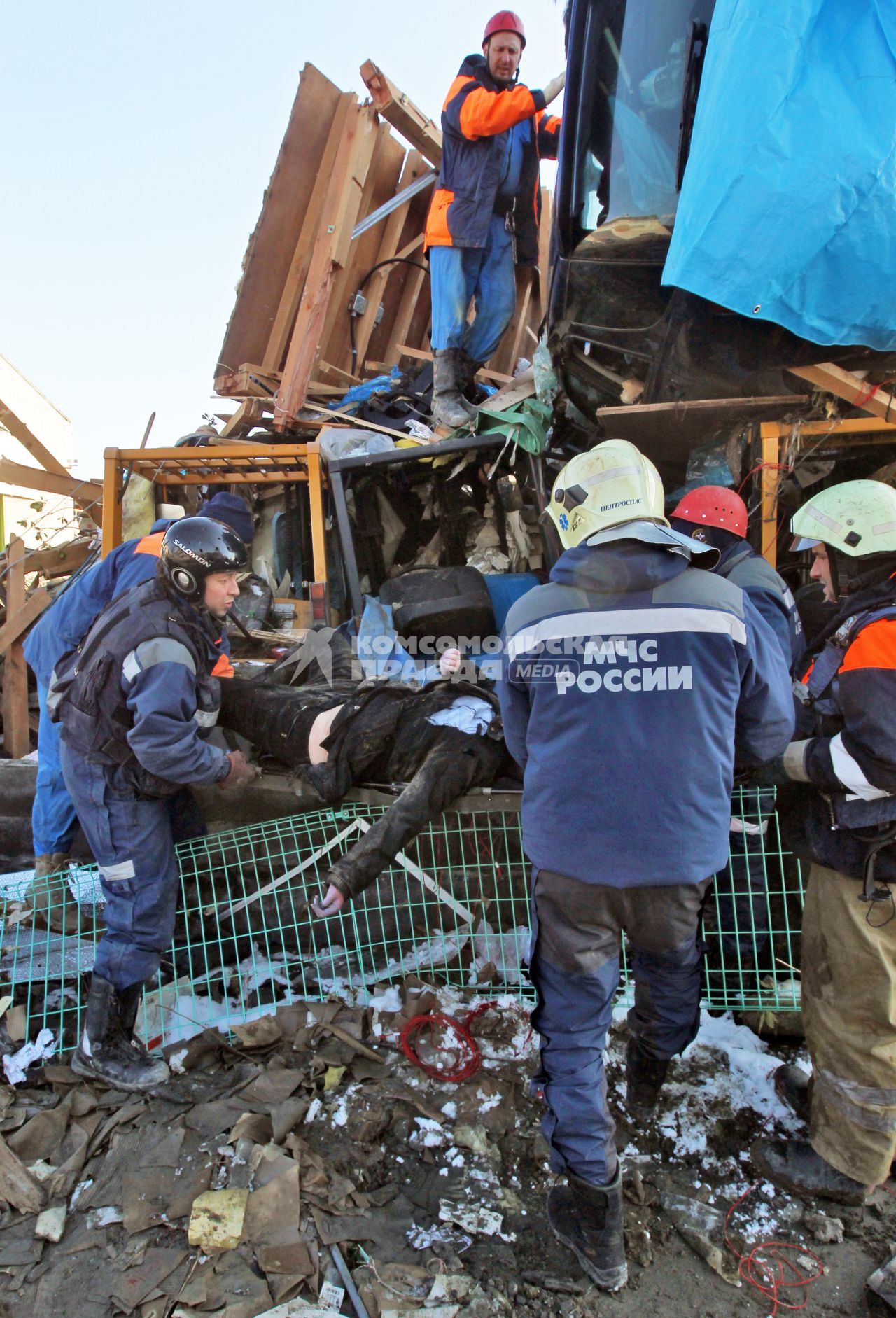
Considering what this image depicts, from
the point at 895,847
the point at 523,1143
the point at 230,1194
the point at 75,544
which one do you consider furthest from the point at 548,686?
the point at 75,544

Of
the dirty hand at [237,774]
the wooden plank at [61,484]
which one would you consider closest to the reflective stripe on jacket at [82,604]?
the dirty hand at [237,774]

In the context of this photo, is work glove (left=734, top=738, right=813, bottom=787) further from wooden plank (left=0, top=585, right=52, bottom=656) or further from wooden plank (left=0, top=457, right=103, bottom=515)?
wooden plank (left=0, top=457, right=103, bottom=515)

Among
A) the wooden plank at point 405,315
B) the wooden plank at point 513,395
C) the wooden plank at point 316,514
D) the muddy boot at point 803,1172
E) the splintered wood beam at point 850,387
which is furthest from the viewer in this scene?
the wooden plank at point 405,315

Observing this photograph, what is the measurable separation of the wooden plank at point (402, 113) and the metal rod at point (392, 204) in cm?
22

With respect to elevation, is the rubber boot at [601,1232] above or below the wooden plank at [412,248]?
below

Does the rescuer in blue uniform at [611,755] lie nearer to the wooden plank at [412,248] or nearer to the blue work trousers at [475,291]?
the blue work trousers at [475,291]

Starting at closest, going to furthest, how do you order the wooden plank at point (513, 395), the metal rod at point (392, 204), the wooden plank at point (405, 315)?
the wooden plank at point (513, 395) < the metal rod at point (392, 204) < the wooden plank at point (405, 315)

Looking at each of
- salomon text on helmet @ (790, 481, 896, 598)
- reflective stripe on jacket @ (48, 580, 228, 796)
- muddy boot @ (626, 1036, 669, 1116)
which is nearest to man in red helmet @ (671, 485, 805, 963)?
salomon text on helmet @ (790, 481, 896, 598)

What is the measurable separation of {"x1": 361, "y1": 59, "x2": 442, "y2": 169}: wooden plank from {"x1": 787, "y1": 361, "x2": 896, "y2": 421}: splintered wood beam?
4599 millimetres

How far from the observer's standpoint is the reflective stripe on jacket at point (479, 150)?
15.1 ft

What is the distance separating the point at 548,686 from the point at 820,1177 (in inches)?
66.7

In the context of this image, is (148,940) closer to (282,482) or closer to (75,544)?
(282,482)

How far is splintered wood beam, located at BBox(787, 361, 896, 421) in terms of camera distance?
3174 millimetres

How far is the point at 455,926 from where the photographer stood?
3326mm
